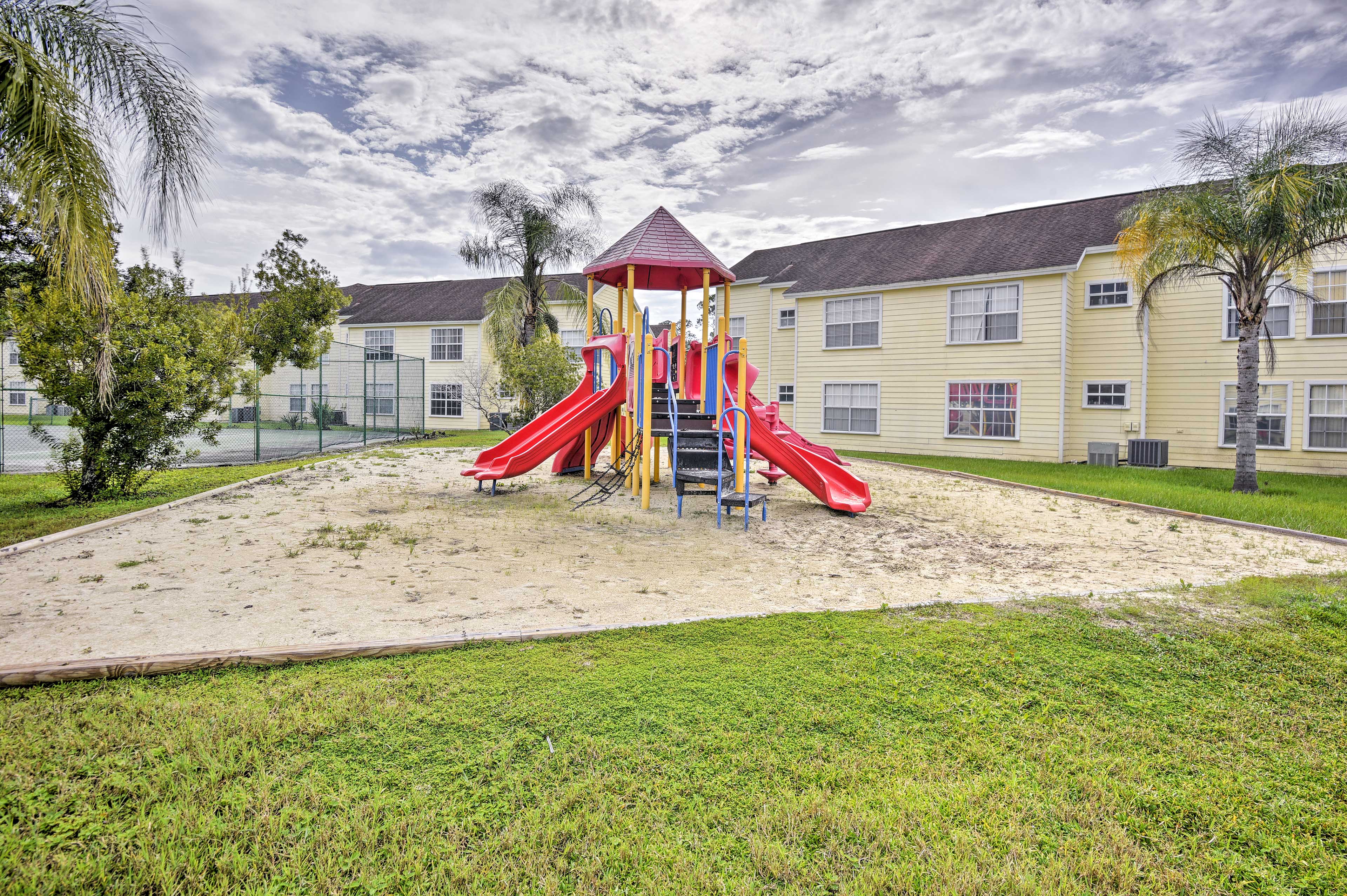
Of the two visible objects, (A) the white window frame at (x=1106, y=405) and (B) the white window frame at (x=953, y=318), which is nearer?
(A) the white window frame at (x=1106, y=405)

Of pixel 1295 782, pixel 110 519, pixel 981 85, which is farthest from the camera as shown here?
pixel 981 85

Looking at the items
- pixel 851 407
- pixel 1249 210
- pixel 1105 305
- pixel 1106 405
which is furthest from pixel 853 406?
pixel 1249 210

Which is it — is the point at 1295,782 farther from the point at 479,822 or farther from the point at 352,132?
the point at 352,132

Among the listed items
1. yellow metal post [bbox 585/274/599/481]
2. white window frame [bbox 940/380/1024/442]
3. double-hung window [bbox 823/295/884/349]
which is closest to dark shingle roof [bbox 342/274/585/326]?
double-hung window [bbox 823/295/884/349]

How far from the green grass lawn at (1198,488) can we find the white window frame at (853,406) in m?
2.90

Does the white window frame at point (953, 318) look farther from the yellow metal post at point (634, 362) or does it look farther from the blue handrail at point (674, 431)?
the blue handrail at point (674, 431)

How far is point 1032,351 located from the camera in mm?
18438

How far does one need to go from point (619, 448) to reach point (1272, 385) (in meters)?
16.4

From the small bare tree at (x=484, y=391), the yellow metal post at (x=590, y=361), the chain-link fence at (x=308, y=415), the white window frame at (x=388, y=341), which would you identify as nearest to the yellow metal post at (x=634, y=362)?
the yellow metal post at (x=590, y=361)

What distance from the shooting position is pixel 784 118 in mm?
17625

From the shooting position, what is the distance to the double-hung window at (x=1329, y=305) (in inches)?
596

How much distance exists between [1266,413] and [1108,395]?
3314mm

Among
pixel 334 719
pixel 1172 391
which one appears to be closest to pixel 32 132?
pixel 334 719

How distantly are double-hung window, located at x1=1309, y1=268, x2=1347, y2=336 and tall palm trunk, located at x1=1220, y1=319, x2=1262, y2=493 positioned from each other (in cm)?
483
